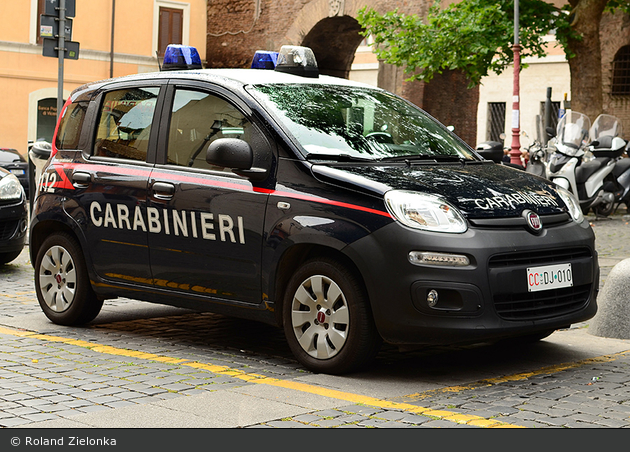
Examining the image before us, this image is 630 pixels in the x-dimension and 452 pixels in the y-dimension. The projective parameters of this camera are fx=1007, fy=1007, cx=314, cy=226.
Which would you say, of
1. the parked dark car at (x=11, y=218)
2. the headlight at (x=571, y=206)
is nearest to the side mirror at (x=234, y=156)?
the headlight at (x=571, y=206)

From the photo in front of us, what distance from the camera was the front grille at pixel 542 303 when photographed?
17.8ft

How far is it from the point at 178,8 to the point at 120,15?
2.41m

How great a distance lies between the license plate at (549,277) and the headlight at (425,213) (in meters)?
0.50

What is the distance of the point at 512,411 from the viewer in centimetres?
479

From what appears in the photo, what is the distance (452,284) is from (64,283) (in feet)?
10.8

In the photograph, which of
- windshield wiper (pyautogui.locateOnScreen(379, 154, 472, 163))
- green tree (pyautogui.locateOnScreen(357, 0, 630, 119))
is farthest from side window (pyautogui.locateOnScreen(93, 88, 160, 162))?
green tree (pyautogui.locateOnScreen(357, 0, 630, 119))

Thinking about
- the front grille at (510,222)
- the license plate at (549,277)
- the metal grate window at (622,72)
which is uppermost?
the metal grate window at (622,72)

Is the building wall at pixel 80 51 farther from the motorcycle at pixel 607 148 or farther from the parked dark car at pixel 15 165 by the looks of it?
the motorcycle at pixel 607 148

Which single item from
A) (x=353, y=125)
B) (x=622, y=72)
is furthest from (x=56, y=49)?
(x=622, y=72)

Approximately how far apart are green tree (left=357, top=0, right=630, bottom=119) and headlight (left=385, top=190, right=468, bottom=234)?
1574 cm

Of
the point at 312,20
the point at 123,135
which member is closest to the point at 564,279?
the point at 123,135

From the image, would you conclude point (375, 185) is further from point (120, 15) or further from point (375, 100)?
point (120, 15)

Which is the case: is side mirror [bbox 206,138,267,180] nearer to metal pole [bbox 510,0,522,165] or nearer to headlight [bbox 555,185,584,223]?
headlight [bbox 555,185,584,223]
